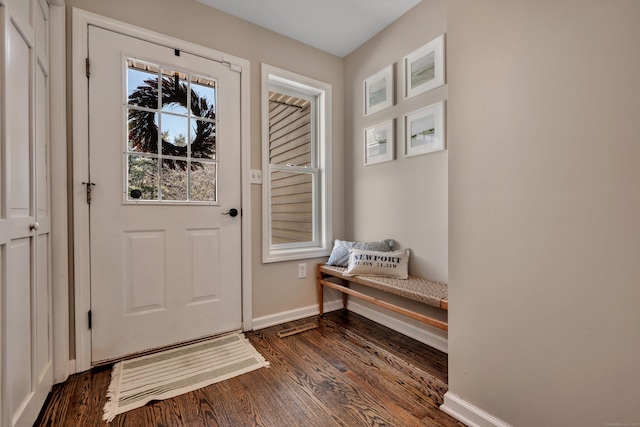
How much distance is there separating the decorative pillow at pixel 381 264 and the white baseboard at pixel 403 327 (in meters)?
0.42

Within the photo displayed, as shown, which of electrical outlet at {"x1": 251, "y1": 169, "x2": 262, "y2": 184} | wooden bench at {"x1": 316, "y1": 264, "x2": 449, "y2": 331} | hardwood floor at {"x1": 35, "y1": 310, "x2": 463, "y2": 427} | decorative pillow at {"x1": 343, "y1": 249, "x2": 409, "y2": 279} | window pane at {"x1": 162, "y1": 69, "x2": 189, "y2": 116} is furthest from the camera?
electrical outlet at {"x1": 251, "y1": 169, "x2": 262, "y2": 184}

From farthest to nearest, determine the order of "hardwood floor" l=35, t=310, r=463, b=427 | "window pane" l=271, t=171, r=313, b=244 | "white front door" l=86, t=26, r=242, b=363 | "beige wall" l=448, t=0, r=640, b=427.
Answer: "window pane" l=271, t=171, r=313, b=244, "white front door" l=86, t=26, r=242, b=363, "hardwood floor" l=35, t=310, r=463, b=427, "beige wall" l=448, t=0, r=640, b=427

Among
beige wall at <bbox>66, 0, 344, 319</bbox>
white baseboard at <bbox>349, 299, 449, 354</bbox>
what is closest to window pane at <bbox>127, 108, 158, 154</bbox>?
beige wall at <bbox>66, 0, 344, 319</bbox>

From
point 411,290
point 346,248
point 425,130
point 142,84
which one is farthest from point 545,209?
point 142,84

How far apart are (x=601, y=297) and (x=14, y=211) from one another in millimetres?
2085

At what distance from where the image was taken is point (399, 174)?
88.3 inches

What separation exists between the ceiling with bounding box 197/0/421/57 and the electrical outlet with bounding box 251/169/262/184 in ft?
3.93

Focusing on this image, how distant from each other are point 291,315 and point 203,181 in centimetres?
133

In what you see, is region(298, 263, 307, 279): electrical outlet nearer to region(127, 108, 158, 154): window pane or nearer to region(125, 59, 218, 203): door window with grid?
region(125, 59, 218, 203): door window with grid

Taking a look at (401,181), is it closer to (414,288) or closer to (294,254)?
(414,288)

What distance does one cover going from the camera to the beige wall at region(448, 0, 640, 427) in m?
0.86

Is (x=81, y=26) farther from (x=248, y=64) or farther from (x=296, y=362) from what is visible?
(x=296, y=362)

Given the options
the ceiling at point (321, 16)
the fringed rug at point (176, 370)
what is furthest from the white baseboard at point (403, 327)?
the ceiling at point (321, 16)

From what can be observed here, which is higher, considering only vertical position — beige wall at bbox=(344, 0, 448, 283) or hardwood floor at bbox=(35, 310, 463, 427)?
beige wall at bbox=(344, 0, 448, 283)
